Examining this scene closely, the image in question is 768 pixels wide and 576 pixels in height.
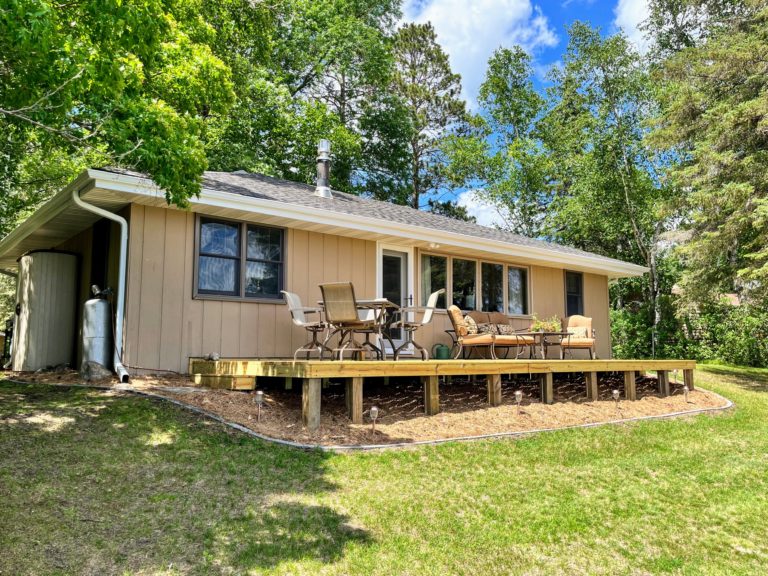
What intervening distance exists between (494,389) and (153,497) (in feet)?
13.4

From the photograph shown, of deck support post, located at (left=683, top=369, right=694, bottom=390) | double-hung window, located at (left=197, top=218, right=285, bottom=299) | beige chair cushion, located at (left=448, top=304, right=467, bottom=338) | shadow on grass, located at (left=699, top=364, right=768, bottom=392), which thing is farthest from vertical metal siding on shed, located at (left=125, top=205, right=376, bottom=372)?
shadow on grass, located at (left=699, top=364, right=768, bottom=392)

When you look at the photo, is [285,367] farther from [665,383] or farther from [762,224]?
[762,224]

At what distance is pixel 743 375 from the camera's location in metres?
13.0

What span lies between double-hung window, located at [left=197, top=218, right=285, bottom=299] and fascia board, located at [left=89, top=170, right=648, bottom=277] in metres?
0.51

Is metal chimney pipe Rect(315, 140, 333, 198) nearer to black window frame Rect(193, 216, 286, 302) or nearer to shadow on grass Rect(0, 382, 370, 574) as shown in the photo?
black window frame Rect(193, 216, 286, 302)

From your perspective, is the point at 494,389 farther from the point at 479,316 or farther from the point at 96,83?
the point at 96,83

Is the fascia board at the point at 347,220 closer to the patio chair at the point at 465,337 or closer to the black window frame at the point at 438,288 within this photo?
the black window frame at the point at 438,288

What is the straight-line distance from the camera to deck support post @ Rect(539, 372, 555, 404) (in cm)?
714

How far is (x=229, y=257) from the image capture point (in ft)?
25.6

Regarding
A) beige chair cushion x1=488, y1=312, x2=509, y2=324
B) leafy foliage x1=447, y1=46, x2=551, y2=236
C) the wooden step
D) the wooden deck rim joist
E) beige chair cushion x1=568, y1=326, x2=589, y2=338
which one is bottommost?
the wooden step

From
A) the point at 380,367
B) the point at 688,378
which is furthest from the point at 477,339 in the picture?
the point at 688,378

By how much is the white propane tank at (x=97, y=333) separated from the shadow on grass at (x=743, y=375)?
10526 millimetres

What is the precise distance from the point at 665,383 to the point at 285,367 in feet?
20.1

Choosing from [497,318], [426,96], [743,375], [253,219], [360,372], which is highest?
[426,96]
